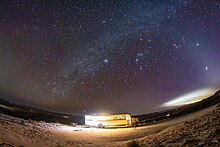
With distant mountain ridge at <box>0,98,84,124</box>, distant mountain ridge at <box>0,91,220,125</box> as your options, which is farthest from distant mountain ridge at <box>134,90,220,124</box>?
distant mountain ridge at <box>0,98,84,124</box>

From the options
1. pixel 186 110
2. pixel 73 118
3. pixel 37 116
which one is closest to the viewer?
pixel 37 116

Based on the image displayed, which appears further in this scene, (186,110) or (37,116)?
(186,110)

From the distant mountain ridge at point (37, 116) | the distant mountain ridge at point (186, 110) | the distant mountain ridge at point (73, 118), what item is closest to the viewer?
the distant mountain ridge at point (37, 116)

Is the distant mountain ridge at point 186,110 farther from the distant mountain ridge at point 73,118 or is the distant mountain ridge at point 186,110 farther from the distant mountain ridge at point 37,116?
the distant mountain ridge at point 37,116

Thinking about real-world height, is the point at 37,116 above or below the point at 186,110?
above

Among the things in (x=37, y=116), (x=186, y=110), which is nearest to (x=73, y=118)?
(x=37, y=116)

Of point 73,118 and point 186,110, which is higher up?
point 186,110

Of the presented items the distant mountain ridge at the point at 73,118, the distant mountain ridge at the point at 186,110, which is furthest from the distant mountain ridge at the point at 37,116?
the distant mountain ridge at the point at 186,110

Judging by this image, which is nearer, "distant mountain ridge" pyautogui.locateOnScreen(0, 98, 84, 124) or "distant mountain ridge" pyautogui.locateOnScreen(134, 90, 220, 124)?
"distant mountain ridge" pyautogui.locateOnScreen(0, 98, 84, 124)

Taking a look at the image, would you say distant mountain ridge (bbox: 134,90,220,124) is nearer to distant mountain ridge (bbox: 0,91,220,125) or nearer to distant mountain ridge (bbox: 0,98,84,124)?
distant mountain ridge (bbox: 0,91,220,125)

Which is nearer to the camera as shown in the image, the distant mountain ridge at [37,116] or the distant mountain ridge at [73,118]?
the distant mountain ridge at [37,116]

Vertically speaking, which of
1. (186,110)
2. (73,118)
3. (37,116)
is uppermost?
(37,116)

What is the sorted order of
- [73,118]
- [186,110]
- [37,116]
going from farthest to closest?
1. [73,118]
2. [186,110]
3. [37,116]

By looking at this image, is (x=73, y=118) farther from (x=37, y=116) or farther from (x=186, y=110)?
(x=186, y=110)
